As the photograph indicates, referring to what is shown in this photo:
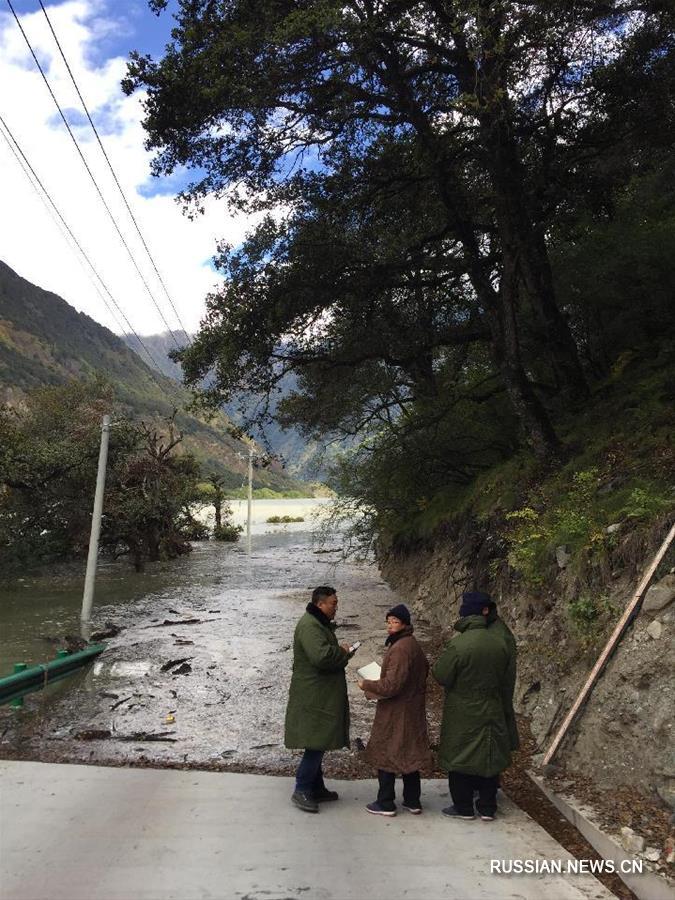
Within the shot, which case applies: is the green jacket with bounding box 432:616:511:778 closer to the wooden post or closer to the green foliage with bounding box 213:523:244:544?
the wooden post

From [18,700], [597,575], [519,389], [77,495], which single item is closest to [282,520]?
[77,495]

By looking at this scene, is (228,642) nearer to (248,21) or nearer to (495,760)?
(495,760)

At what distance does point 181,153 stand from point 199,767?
1090 cm

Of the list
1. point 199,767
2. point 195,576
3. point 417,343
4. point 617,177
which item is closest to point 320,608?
point 199,767

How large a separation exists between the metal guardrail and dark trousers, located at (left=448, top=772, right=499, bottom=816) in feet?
18.5

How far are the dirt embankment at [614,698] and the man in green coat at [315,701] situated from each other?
2171 millimetres

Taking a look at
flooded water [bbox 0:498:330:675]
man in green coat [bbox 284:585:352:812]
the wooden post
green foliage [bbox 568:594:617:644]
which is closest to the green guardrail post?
flooded water [bbox 0:498:330:675]

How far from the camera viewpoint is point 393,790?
5.20 metres

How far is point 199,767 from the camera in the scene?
6480 mm

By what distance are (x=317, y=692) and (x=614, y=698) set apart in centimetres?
260

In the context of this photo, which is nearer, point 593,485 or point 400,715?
point 400,715

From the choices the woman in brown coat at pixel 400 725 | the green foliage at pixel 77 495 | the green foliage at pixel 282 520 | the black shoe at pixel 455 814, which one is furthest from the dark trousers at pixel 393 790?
the green foliage at pixel 282 520

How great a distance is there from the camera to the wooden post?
5617 mm

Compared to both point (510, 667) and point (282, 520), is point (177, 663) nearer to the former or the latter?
point (510, 667)
